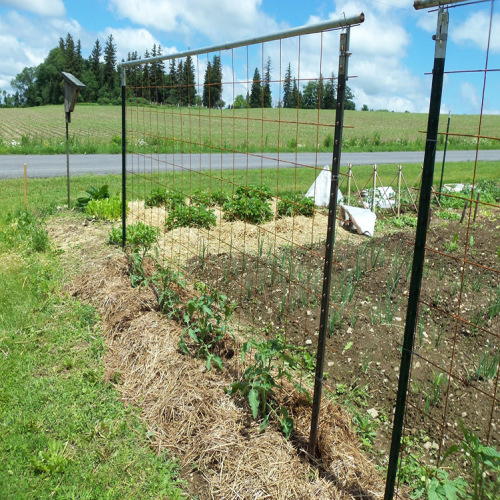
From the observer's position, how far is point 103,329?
15.3ft

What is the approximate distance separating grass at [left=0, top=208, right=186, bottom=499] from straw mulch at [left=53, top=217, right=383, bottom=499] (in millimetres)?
139

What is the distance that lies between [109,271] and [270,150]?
19709 mm

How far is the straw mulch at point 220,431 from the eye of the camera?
2779mm

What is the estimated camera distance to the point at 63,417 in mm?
3439

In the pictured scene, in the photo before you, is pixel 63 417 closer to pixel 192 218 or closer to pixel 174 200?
pixel 174 200

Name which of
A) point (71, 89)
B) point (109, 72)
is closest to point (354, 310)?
point (71, 89)

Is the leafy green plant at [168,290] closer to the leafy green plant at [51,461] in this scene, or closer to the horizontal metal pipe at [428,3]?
the leafy green plant at [51,461]

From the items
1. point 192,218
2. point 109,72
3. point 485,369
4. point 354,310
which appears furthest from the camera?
point 109,72

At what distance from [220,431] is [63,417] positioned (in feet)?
3.76

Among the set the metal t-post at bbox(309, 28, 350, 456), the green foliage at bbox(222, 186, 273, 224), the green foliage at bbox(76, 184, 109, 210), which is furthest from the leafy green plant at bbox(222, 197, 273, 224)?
the metal t-post at bbox(309, 28, 350, 456)

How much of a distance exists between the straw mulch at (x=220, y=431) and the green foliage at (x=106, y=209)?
3.90m

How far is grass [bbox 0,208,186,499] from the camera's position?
2.89m

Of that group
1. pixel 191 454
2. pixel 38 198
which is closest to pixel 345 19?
pixel 191 454

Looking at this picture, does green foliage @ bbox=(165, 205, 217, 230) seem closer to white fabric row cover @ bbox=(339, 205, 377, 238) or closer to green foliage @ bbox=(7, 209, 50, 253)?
green foliage @ bbox=(7, 209, 50, 253)
